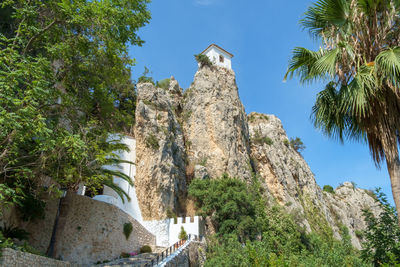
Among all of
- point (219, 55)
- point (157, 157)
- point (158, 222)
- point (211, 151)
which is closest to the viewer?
point (158, 222)

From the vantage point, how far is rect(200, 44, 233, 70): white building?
32.0 metres

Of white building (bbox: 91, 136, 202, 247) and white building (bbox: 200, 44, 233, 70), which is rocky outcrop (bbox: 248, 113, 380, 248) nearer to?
white building (bbox: 200, 44, 233, 70)

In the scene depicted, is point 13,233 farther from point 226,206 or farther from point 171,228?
point 226,206

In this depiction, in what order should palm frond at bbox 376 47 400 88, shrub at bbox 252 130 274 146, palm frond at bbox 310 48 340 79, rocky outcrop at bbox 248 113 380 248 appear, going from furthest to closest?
shrub at bbox 252 130 274 146 < rocky outcrop at bbox 248 113 380 248 < palm frond at bbox 310 48 340 79 < palm frond at bbox 376 47 400 88

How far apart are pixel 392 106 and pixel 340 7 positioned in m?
1.82

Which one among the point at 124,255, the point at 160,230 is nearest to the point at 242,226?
the point at 160,230

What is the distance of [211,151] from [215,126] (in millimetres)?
2355

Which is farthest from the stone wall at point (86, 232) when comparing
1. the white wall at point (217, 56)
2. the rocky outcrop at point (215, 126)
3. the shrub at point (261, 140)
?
the white wall at point (217, 56)

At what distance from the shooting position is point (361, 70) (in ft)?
15.2

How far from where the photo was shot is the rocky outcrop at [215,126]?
75.7ft

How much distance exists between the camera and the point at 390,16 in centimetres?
470

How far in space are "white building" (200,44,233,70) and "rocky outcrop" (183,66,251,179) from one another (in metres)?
2.82

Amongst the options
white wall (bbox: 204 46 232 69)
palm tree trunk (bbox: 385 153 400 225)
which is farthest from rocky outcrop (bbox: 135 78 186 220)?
palm tree trunk (bbox: 385 153 400 225)

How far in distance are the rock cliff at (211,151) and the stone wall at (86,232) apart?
3.13 metres
